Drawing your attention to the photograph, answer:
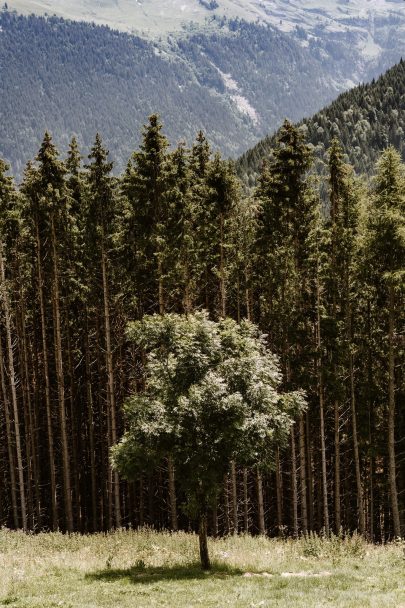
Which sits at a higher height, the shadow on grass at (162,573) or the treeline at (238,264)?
the treeline at (238,264)

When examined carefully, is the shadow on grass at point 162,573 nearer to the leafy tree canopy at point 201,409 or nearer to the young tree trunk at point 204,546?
the young tree trunk at point 204,546

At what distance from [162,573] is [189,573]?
0.73 meters

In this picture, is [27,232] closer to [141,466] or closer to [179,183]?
[179,183]

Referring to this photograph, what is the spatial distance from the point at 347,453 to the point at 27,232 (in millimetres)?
20960

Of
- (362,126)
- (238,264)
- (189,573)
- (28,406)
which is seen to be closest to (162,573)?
(189,573)

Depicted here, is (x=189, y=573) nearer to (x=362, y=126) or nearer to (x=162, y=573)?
(x=162, y=573)

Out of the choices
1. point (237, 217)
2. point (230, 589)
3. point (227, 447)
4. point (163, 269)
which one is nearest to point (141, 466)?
point (227, 447)

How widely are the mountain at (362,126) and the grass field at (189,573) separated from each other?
3984 inches

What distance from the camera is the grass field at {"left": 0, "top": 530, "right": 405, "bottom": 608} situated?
11766 mm

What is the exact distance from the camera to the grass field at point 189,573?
463 inches

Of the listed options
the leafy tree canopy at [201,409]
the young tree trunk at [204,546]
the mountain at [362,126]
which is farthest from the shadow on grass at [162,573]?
the mountain at [362,126]

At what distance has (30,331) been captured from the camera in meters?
33.2

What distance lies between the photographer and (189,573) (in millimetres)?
14555

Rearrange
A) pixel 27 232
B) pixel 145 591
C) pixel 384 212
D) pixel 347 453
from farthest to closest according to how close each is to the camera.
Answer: pixel 347 453 < pixel 27 232 < pixel 384 212 < pixel 145 591
